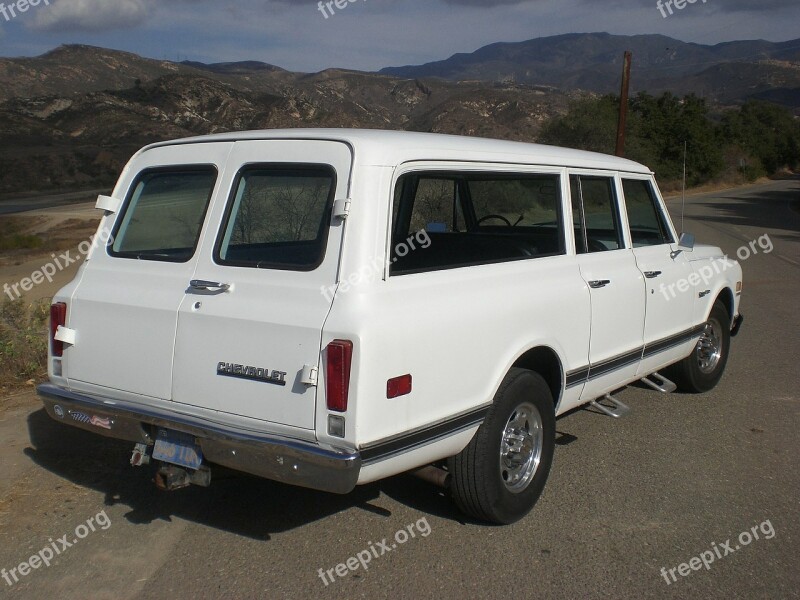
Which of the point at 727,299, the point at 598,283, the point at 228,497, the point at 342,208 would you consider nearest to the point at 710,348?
the point at 727,299

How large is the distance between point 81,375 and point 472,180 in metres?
2.45

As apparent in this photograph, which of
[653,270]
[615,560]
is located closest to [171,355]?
[615,560]

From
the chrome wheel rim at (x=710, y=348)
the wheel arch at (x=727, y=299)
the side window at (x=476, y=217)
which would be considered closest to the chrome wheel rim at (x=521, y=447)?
the side window at (x=476, y=217)

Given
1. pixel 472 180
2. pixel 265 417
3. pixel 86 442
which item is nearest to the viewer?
pixel 265 417

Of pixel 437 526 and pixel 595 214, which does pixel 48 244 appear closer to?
pixel 595 214

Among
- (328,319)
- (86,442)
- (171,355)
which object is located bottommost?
(86,442)

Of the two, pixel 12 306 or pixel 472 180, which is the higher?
pixel 472 180

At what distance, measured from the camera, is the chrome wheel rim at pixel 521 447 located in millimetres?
4320

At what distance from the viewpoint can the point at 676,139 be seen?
6369 cm

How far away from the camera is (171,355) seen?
3875 mm

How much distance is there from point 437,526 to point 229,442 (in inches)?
52.3

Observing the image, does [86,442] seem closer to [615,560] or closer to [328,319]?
[328,319]

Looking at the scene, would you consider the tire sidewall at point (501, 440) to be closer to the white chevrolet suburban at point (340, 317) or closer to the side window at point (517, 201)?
the white chevrolet suburban at point (340, 317)

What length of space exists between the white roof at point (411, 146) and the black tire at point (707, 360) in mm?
2336
